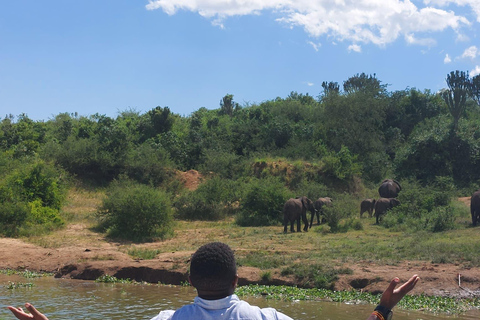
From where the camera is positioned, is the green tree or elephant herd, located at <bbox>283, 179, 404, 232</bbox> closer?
elephant herd, located at <bbox>283, 179, 404, 232</bbox>

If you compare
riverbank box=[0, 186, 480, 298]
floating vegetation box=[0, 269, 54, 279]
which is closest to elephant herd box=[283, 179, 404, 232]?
riverbank box=[0, 186, 480, 298]

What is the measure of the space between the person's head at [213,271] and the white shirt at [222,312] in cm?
5

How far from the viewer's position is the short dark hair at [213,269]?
8.52 feet

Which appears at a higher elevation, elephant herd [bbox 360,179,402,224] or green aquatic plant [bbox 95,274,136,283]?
elephant herd [bbox 360,179,402,224]

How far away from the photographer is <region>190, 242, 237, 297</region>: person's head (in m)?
2.60

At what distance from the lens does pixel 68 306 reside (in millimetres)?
10773

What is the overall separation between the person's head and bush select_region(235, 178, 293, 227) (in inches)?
803

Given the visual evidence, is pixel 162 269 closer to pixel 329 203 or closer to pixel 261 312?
pixel 261 312

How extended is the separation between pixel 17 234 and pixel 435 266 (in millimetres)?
13451

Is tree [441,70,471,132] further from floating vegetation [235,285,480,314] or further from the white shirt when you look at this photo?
the white shirt

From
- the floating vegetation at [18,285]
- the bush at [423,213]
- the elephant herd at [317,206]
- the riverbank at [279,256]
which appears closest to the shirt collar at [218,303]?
the riverbank at [279,256]

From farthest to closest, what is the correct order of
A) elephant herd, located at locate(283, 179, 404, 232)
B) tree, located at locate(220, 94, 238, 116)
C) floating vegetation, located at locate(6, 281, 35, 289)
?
tree, located at locate(220, 94, 238, 116) < elephant herd, located at locate(283, 179, 404, 232) < floating vegetation, located at locate(6, 281, 35, 289)

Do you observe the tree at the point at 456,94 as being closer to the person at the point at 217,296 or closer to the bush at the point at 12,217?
the bush at the point at 12,217

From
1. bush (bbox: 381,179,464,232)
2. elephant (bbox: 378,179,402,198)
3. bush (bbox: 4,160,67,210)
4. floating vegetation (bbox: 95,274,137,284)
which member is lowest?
floating vegetation (bbox: 95,274,137,284)
